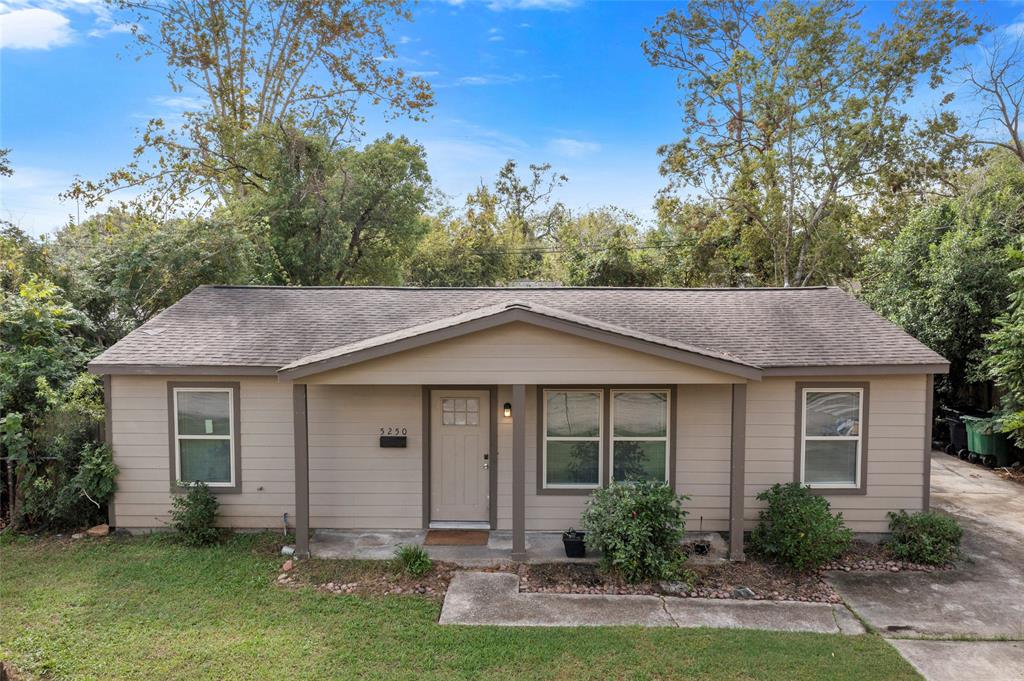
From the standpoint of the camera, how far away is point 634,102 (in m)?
21.7

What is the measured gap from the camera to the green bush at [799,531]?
7.21 m

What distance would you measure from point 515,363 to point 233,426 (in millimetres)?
4168

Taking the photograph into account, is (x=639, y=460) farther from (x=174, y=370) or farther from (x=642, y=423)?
(x=174, y=370)

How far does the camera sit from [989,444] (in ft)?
42.1

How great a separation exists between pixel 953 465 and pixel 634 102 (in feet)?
50.0

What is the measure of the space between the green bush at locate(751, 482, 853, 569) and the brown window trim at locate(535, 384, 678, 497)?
1.34 metres

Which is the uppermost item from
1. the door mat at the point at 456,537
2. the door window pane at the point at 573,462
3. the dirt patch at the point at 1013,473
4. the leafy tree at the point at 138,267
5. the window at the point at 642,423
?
the leafy tree at the point at 138,267

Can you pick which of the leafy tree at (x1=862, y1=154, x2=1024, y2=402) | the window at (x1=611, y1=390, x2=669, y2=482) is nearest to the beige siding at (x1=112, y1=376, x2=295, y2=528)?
the window at (x1=611, y1=390, x2=669, y2=482)

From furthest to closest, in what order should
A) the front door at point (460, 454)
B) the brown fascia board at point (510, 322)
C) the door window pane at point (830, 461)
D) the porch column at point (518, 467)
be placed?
1. the front door at point (460, 454)
2. the door window pane at point (830, 461)
3. the porch column at point (518, 467)
4. the brown fascia board at point (510, 322)

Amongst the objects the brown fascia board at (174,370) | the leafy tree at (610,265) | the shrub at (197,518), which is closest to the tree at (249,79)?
the leafy tree at (610,265)

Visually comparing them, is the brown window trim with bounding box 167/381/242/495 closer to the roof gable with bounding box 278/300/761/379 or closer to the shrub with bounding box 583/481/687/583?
the roof gable with bounding box 278/300/761/379

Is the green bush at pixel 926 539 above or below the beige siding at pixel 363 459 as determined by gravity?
below

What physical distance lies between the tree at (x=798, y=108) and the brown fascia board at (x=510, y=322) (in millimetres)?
15523

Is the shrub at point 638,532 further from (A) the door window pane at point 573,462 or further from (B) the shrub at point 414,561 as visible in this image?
(B) the shrub at point 414,561
